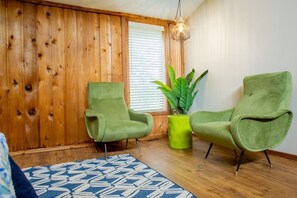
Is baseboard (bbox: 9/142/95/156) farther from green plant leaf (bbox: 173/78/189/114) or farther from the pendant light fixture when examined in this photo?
the pendant light fixture

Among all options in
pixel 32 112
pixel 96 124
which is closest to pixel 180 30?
pixel 96 124

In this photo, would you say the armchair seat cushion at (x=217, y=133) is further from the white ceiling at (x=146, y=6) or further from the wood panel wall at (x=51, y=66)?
the white ceiling at (x=146, y=6)

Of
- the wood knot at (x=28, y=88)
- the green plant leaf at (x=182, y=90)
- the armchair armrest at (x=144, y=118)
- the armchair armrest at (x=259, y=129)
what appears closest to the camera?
the armchair armrest at (x=259, y=129)

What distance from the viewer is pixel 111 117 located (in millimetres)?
3047

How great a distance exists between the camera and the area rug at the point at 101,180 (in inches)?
66.9

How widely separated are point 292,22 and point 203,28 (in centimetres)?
143

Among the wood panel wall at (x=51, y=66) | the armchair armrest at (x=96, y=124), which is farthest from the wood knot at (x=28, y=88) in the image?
the armchair armrest at (x=96, y=124)

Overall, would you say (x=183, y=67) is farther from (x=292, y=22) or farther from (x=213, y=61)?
(x=292, y=22)

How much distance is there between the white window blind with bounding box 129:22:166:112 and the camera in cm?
365

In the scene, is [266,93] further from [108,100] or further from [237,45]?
[108,100]

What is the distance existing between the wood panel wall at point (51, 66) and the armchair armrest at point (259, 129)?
2.07 metres

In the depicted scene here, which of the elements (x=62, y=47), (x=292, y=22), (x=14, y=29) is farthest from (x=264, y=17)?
(x=14, y=29)

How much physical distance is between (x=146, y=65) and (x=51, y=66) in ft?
4.97

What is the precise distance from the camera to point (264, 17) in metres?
2.68
